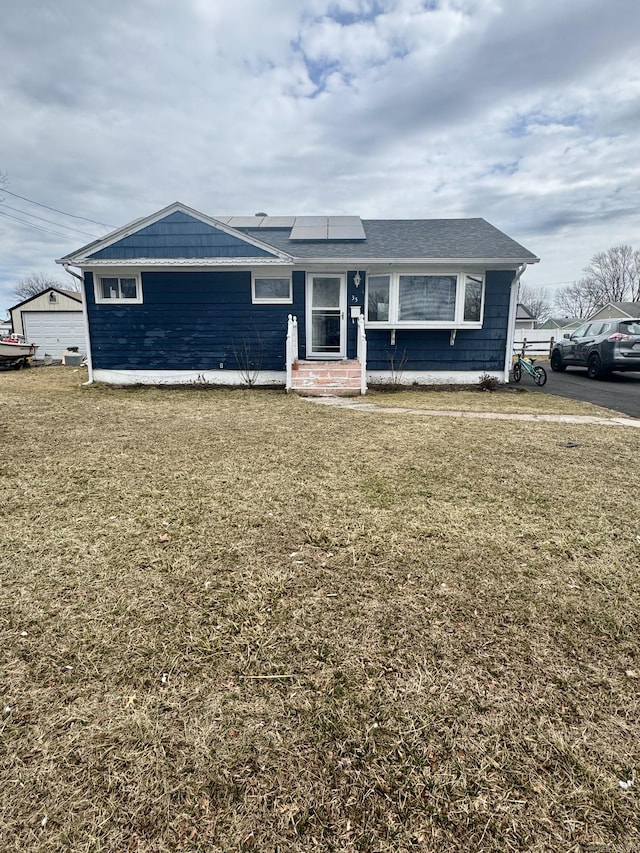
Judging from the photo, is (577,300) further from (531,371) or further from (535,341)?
(531,371)

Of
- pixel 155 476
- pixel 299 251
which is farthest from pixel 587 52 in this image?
pixel 155 476

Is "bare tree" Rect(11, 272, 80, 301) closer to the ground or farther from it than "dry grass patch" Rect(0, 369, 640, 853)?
farther from it

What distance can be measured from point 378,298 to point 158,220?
17.7 ft

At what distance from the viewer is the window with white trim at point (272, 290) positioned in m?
10.4

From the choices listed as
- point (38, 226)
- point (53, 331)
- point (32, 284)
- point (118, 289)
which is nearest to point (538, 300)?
point (38, 226)

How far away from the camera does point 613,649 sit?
6.05 feet

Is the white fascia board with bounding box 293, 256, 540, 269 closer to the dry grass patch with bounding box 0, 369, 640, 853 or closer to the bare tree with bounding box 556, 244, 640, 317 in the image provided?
the dry grass patch with bounding box 0, 369, 640, 853

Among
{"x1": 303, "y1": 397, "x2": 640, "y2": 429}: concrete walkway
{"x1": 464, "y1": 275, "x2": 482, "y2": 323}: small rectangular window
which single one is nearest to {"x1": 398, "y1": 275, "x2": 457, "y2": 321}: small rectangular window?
{"x1": 464, "y1": 275, "x2": 482, "y2": 323}: small rectangular window

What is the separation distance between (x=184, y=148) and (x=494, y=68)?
15463 millimetres

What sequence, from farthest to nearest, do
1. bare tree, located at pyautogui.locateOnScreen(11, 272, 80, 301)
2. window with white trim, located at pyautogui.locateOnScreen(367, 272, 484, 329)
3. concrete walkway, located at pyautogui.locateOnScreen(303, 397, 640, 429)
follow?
1. bare tree, located at pyautogui.locateOnScreen(11, 272, 80, 301)
2. window with white trim, located at pyautogui.locateOnScreen(367, 272, 484, 329)
3. concrete walkway, located at pyautogui.locateOnScreen(303, 397, 640, 429)

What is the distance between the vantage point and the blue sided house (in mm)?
9727

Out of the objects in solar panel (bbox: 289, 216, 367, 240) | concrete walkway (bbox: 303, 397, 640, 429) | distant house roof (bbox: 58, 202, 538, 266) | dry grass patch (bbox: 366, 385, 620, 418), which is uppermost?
solar panel (bbox: 289, 216, 367, 240)

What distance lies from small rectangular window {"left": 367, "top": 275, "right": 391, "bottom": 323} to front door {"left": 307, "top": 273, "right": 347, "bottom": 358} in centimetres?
61

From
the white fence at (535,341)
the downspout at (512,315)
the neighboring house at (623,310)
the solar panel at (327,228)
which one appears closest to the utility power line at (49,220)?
the solar panel at (327,228)
